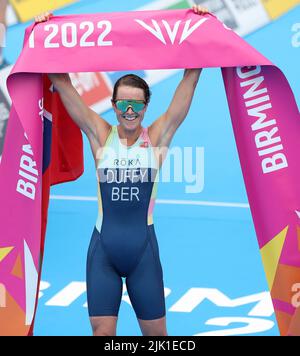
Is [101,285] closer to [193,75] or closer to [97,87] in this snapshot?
[193,75]

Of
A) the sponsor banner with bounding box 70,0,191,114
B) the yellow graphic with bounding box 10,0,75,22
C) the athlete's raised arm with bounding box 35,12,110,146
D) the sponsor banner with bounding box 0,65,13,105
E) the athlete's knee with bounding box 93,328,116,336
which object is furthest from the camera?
the yellow graphic with bounding box 10,0,75,22

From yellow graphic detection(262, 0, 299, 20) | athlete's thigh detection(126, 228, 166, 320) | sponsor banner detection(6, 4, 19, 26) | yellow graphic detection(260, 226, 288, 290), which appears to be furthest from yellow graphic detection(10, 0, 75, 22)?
yellow graphic detection(260, 226, 288, 290)

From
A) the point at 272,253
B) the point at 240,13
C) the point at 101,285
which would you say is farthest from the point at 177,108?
the point at 240,13

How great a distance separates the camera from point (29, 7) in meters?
11.3

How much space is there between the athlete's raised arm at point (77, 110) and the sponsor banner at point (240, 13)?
20.5 ft

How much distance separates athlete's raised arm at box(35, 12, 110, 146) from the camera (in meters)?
4.93

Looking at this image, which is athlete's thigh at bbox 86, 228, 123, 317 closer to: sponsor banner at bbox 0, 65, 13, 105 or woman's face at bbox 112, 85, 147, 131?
woman's face at bbox 112, 85, 147, 131

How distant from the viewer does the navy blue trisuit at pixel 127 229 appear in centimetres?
493

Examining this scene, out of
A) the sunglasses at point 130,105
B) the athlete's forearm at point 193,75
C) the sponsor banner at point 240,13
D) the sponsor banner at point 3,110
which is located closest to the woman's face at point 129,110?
the sunglasses at point 130,105

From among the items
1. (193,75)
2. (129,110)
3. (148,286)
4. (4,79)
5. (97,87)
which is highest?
(4,79)

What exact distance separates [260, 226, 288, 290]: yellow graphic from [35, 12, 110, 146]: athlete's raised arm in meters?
1.22

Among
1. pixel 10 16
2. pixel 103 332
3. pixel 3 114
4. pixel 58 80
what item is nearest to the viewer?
pixel 103 332

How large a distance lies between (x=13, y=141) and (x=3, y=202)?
1.25 feet

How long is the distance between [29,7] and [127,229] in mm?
7054
